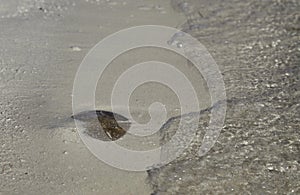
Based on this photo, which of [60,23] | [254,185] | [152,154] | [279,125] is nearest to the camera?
[254,185]

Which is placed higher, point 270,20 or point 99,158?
point 99,158

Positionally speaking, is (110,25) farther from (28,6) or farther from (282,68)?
(282,68)

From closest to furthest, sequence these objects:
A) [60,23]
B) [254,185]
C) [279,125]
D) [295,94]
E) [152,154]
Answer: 1. [254,185]
2. [152,154]
3. [279,125]
4. [295,94]
5. [60,23]

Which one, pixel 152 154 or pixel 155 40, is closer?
pixel 152 154

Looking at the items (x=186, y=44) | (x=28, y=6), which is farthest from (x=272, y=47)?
(x=28, y=6)

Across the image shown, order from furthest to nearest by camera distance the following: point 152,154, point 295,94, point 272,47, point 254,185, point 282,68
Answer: point 272,47
point 282,68
point 295,94
point 152,154
point 254,185

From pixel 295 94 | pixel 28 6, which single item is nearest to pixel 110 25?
pixel 28 6

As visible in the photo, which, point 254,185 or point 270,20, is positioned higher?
point 254,185

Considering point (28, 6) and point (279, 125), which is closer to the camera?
point (279, 125)

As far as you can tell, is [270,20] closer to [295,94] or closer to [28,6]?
[295,94]
